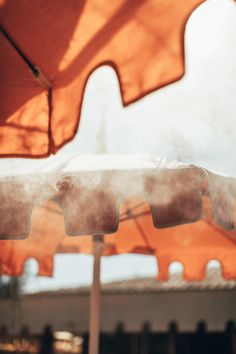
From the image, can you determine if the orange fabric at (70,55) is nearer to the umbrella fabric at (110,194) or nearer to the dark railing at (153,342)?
the umbrella fabric at (110,194)

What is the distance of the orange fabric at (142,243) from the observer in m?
4.04

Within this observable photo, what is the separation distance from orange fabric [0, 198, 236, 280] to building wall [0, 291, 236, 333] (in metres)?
4.38

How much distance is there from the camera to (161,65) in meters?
1.97

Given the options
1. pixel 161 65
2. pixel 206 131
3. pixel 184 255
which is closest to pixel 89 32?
pixel 161 65

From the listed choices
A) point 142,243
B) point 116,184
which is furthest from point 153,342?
point 116,184


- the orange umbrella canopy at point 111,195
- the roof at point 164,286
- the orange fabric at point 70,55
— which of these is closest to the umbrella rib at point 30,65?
the orange fabric at point 70,55

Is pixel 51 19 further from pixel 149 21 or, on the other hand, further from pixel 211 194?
pixel 211 194

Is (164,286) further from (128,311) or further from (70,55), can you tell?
(70,55)

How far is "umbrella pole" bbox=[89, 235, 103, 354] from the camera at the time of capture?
337cm

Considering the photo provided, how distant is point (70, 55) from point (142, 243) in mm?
2699

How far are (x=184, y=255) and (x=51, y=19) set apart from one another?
111 inches

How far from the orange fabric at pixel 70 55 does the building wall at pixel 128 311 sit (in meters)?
7.10

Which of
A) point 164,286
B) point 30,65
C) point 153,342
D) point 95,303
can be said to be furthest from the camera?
point 164,286

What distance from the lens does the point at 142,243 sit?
175 inches
